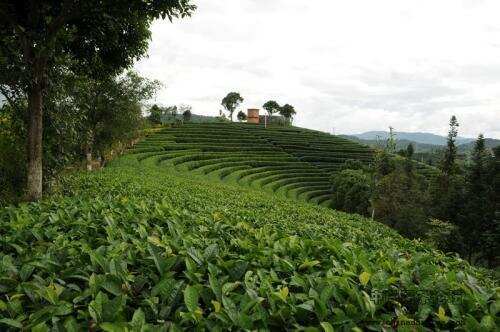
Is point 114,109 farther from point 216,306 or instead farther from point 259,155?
point 259,155

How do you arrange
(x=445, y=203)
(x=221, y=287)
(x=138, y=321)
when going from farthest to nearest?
(x=445, y=203)
(x=221, y=287)
(x=138, y=321)

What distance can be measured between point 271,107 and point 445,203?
7819 cm

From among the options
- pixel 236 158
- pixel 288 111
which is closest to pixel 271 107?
pixel 288 111

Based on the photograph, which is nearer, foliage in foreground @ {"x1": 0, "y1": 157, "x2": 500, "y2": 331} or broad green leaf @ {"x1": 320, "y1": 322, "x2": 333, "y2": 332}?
broad green leaf @ {"x1": 320, "y1": 322, "x2": 333, "y2": 332}

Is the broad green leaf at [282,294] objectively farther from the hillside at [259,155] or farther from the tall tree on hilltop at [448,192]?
the tall tree on hilltop at [448,192]

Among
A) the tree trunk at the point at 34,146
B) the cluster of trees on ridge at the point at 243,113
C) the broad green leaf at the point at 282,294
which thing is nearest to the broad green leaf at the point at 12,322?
the broad green leaf at the point at 282,294

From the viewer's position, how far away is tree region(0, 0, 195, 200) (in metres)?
8.73

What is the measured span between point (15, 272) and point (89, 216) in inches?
69.3

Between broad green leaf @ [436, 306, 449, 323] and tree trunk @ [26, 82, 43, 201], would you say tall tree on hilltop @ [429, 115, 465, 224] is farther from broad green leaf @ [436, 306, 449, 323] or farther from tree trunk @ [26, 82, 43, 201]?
broad green leaf @ [436, 306, 449, 323]

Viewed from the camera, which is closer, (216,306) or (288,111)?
(216,306)

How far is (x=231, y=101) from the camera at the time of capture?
115m

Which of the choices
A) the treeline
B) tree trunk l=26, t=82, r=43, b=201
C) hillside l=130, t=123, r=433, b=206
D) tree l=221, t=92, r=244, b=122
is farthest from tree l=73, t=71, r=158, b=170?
tree l=221, t=92, r=244, b=122

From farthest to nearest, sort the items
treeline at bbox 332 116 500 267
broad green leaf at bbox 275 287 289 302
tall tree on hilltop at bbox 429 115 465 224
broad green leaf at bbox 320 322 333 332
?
tall tree on hilltop at bbox 429 115 465 224 < treeline at bbox 332 116 500 267 < broad green leaf at bbox 275 287 289 302 < broad green leaf at bbox 320 322 333 332

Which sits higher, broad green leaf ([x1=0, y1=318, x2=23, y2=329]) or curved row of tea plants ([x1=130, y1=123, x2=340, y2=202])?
broad green leaf ([x1=0, y1=318, x2=23, y2=329])
